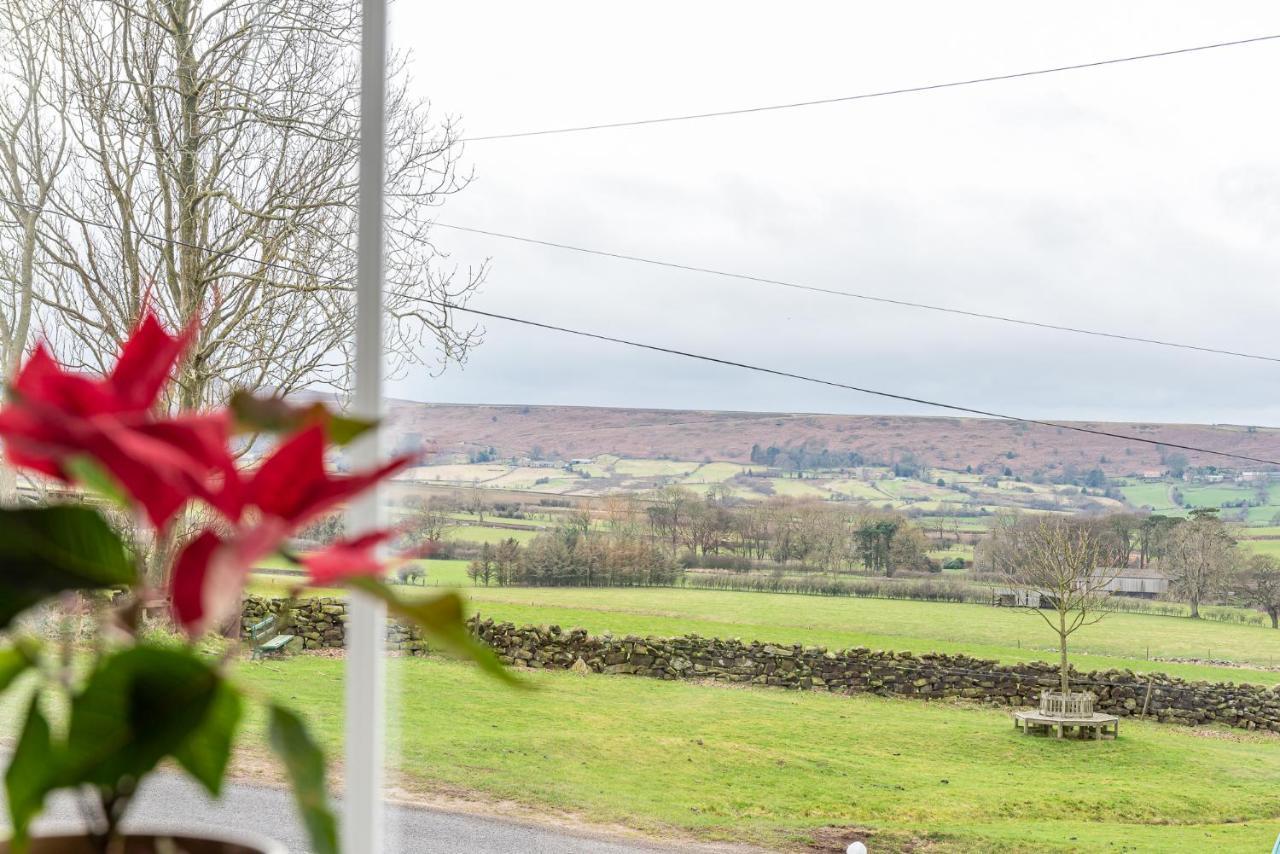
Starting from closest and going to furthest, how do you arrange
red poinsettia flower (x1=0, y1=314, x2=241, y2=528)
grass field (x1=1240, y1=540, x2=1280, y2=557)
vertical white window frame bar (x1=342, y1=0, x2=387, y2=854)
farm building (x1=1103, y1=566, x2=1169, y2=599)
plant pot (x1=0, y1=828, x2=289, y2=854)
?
red poinsettia flower (x1=0, y1=314, x2=241, y2=528) → plant pot (x1=0, y1=828, x2=289, y2=854) → vertical white window frame bar (x1=342, y1=0, x2=387, y2=854) → grass field (x1=1240, y1=540, x2=1280, y2=557) → farm building (x1=1103, y1=566, x2=1169, y2=599)

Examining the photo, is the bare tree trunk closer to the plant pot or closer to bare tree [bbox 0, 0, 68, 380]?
the plant pot

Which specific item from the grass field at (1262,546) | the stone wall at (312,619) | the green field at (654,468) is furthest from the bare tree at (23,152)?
the grass field at (1262,546)

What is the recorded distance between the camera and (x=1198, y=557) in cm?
281

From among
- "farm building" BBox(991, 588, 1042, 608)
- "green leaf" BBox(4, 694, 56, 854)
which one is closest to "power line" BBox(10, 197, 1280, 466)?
"farm building" BBox(991, 588, 1042, 608)

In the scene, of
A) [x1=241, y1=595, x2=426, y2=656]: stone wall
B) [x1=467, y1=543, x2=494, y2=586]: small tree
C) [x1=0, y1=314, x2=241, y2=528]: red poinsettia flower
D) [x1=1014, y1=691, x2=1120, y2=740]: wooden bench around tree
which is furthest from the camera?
[x1=241, y1=595, x2=426, y2=656]: stone wall

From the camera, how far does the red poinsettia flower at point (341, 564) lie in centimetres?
62

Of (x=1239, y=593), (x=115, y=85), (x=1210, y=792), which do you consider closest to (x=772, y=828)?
(x=1210, y=792)

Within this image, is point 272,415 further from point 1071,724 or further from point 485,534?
point 1071,724

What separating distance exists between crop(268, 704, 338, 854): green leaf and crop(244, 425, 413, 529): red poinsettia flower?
0.11 metres

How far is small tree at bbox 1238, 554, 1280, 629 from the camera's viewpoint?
9.05ft

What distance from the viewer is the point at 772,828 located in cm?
342

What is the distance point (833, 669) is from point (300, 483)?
112 inches

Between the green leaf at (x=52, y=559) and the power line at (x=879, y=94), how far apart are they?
2.69 metres

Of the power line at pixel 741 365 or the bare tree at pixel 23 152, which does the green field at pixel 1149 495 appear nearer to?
the power line at pixel 741 365
